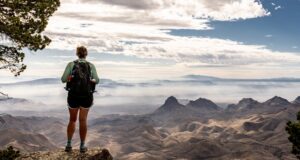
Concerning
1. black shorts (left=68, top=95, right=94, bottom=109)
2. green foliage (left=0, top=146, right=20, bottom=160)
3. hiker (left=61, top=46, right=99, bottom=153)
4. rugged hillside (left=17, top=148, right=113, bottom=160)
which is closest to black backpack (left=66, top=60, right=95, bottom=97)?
hiker (left=61, top=46, right=99, bottom=153)

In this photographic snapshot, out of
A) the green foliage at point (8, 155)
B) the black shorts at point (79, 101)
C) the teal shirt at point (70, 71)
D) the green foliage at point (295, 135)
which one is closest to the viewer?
the teal shirt at point (70, 71)

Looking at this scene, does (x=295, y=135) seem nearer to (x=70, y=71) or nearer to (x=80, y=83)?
(x=80, y=83)

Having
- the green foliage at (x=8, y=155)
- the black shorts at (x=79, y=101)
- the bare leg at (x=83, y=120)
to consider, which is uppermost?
the black shorts at (x=79, y=101)

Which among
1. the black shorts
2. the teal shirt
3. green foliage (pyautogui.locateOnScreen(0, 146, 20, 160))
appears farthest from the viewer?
green foliage (pyautogui.locateOnScreen(0, 146, 20, 160))

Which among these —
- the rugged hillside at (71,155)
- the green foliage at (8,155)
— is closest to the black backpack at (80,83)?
the rugged hillside at (71,155)

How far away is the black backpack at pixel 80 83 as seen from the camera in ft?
58.3

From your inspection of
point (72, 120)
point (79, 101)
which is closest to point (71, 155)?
point (72, 120)

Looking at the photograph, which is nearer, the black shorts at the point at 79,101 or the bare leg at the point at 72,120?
the black shorts at the point at 79,101

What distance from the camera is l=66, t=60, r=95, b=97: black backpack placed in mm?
17781

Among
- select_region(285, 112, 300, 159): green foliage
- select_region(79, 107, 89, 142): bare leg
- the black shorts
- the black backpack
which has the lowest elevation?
select_region(285, 112, 300, 159): green foliage

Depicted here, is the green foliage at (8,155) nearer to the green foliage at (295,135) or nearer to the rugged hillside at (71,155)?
the rugged hillside at (71,155)

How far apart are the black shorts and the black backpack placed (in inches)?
5.6

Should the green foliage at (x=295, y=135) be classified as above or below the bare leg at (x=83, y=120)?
below

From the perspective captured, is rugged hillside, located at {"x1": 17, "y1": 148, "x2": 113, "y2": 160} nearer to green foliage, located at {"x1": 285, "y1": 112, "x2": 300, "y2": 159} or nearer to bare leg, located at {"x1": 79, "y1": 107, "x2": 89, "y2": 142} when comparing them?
bare leg, located at {"x1": 79, "y1": 107, "x2": 89, "y2": 142}
